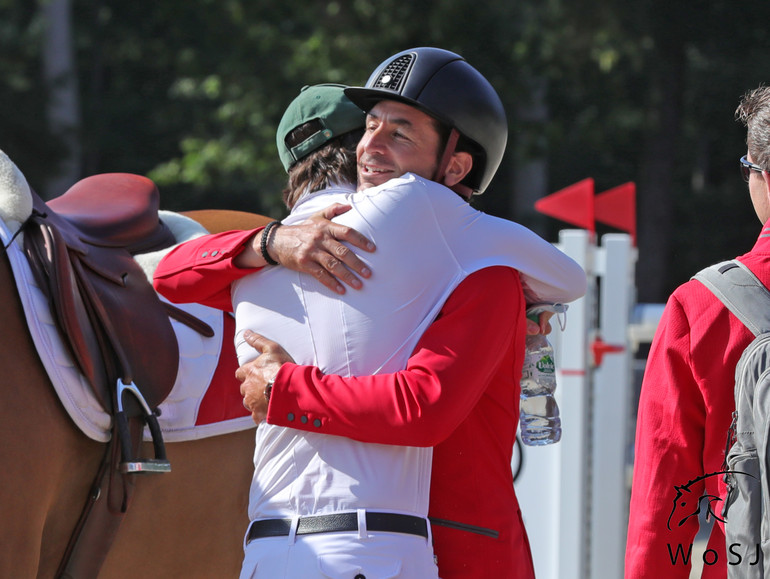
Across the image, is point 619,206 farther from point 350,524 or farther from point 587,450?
point 350,524

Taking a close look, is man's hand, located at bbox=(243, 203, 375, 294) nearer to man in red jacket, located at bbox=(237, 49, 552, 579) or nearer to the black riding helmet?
man in red jacket, located at bbox=(237, 49, 552, 579)

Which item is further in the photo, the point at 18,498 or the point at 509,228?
the point at 18,498

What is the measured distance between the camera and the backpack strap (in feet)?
6.00

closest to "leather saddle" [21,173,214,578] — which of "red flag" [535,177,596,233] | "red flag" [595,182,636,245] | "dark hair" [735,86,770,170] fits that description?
"dark hair" [735,86,770,170]

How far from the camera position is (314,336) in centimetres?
181

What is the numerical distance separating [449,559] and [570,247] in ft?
10.3

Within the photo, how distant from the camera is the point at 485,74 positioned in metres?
12.9

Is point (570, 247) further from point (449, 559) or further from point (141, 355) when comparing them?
point (449, 559)

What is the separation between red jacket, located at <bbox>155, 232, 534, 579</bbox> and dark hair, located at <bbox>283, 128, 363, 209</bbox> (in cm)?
23

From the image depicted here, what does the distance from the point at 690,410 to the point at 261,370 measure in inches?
32.8

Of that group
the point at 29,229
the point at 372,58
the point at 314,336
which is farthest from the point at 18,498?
the point at 372,58

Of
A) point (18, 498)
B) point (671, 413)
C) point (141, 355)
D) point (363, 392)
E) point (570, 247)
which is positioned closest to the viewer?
point (363, 392)

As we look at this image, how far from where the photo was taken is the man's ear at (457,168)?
2.04 meters

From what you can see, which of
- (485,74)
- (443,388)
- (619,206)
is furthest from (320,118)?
(485,74)
